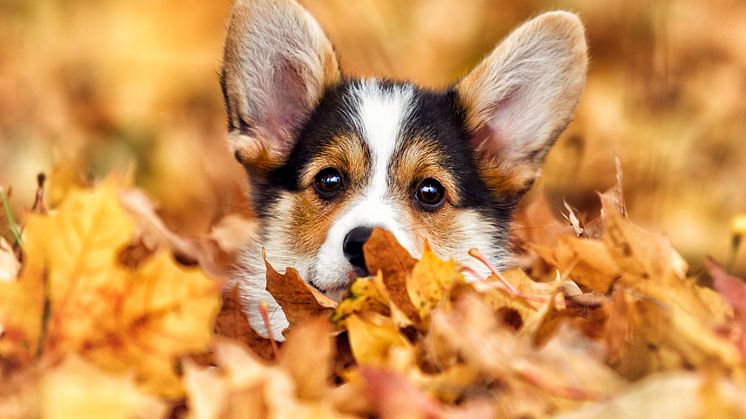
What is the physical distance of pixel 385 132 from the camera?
2.82 metres

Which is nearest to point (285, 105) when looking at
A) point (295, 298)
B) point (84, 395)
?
point (295, 298)

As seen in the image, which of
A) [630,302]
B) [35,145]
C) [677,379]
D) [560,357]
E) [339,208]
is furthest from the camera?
[35,145]

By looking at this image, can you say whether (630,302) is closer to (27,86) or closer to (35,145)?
(35,145)

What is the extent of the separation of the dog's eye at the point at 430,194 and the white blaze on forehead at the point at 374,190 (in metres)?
0.11

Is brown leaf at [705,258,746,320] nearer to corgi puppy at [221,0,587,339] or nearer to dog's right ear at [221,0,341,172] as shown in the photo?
corgi puppy at [221,0,587,339]

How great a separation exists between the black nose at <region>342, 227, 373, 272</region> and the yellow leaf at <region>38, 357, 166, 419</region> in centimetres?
114

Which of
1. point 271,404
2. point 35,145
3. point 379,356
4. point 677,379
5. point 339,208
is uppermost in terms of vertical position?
point 677,379

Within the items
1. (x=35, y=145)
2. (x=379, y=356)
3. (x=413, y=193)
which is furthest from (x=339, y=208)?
(x=35, y=145)

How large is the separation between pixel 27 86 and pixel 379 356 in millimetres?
4176

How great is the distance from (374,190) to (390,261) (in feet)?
2.69

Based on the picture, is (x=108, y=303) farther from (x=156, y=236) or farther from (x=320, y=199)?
(x=320, y=199)

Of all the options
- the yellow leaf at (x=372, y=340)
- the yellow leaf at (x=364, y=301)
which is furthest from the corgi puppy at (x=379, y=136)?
the yellow leaf at (x=372, y=340)

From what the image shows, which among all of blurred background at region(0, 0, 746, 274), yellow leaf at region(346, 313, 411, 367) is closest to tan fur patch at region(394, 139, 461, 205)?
yellow leaf at region(346, 313, 411, 367)

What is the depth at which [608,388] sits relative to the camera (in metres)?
1.34
